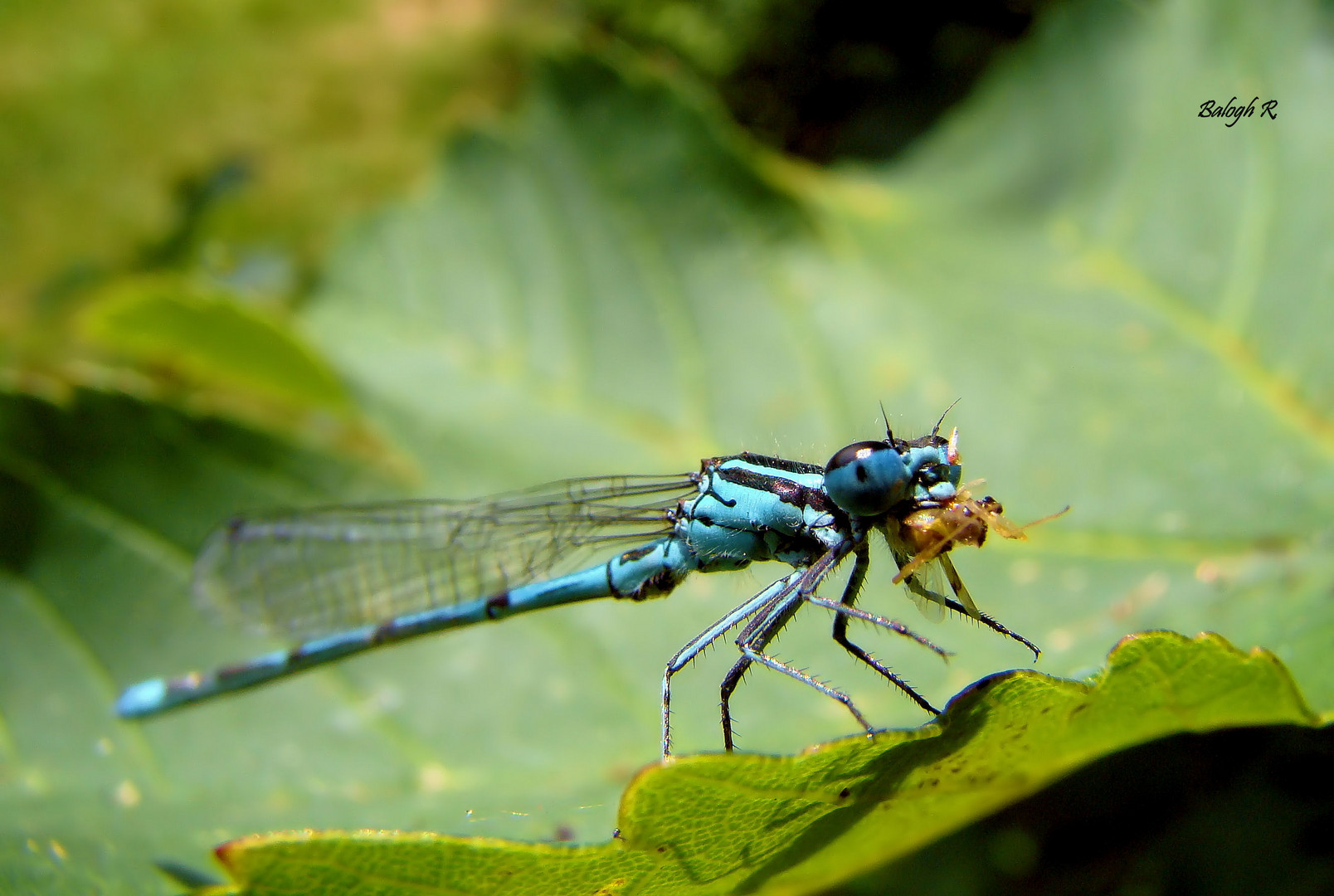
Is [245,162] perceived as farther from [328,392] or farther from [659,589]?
[659,589]

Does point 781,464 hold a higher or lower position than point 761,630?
higher

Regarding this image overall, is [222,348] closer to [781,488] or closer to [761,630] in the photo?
[781,488]

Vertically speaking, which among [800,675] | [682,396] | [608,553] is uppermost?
[682,396]

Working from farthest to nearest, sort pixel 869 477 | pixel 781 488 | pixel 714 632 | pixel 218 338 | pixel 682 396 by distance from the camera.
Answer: pixel 682 396
pixel 218 338
pixel 781 488
pixel 714 632
pixel 869 477

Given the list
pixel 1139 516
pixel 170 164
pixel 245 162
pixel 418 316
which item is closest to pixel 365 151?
pixel 245 162

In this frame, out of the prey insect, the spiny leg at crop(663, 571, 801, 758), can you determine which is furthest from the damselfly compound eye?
the spiny leg at crop(663, 571, 801, 758)

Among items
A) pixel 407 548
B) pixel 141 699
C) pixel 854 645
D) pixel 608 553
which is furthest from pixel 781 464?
pixel 141 699

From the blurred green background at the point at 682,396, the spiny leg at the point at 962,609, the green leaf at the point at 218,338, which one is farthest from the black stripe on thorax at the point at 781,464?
the green leaf at the point at 218,338

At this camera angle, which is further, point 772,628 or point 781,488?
point 781,488
